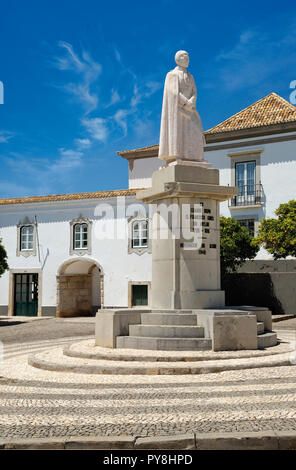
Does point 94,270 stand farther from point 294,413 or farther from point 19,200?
point 294,413

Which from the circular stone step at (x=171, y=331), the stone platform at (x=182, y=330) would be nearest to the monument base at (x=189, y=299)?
the stone platform at (x=182, y=330)

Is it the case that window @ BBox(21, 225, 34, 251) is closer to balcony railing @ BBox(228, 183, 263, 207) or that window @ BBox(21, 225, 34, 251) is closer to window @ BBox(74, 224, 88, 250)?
window @ BBox(74, 224, 88, 250)

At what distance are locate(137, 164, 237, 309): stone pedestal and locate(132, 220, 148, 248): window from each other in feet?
49.0

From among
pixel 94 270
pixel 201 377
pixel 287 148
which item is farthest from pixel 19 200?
pixel 201 377

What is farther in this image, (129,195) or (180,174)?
(129,195)

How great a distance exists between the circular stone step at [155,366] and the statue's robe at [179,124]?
4.61m

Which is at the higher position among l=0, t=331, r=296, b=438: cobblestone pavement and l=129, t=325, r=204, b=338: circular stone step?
l=129, t=325, r=204, b=338: circular stone step

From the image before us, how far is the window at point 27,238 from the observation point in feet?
91.4

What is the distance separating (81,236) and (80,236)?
6 cm

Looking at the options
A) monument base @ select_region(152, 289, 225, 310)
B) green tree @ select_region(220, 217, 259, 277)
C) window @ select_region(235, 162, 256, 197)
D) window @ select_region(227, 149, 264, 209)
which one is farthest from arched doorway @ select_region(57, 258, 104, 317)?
monument base @ select_region(152, 289, 225, 310)

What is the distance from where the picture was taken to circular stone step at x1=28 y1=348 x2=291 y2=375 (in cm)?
749

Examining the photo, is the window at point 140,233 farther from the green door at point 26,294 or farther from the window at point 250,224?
the green door at point 26,294
